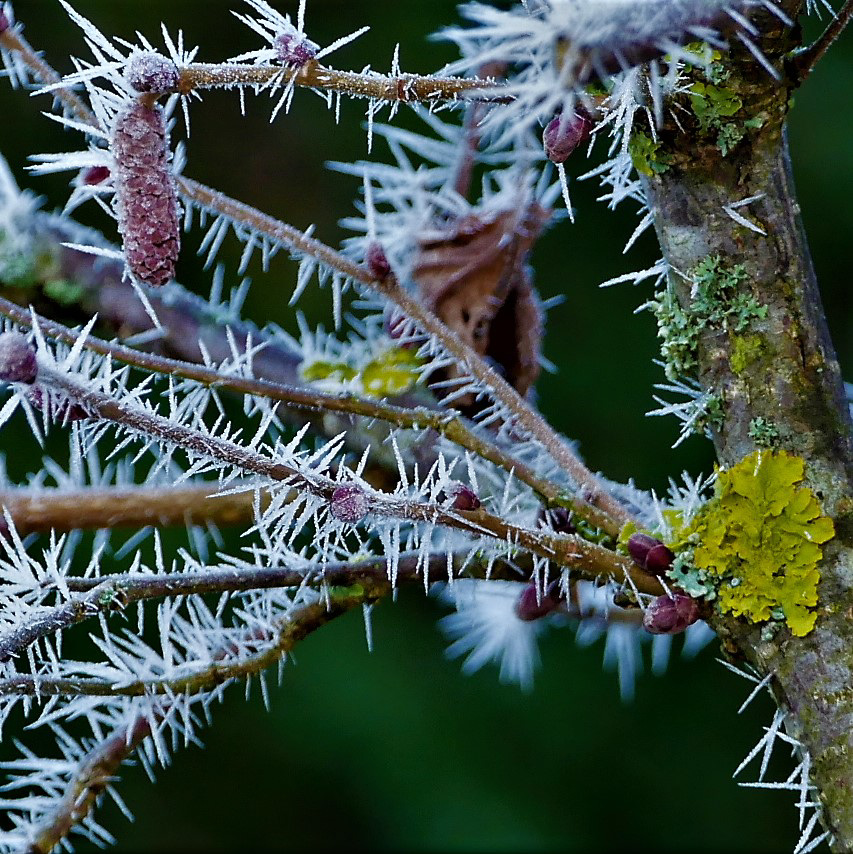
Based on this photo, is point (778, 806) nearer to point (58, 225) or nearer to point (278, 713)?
point (278, 713)

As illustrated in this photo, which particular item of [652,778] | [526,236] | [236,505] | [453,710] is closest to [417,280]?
[526,236]

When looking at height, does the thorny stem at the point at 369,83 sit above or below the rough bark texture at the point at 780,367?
above

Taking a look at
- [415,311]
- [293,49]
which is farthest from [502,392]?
[293,49]

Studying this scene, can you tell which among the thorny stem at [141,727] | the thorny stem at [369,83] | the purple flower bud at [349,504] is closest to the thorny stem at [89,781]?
the thorny stem at [141,727]

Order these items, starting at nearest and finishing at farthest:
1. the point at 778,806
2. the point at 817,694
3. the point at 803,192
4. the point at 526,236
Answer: the point at 817,694, the point at 526,236, the point at 803,192, the point at 778,806

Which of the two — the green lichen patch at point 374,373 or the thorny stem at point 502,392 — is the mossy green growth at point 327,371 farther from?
the thorny stem at point 502,392
